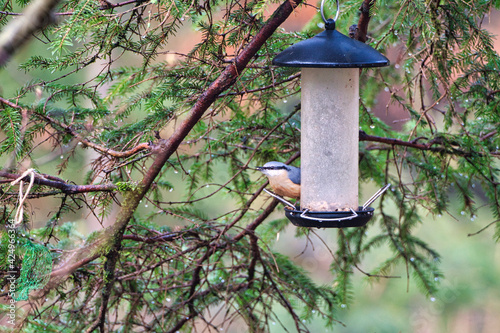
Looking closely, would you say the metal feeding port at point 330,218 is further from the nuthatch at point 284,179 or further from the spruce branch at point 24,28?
the spruce branch at point 24,28

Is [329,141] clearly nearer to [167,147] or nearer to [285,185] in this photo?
[285,185]

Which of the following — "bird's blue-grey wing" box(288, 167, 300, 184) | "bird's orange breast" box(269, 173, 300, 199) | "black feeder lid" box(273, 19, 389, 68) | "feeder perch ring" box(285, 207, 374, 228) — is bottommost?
"feeder perch ring" box(285, 207, 374, 228)

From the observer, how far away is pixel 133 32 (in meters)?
2.19

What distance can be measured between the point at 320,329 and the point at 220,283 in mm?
4688

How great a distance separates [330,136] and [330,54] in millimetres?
449

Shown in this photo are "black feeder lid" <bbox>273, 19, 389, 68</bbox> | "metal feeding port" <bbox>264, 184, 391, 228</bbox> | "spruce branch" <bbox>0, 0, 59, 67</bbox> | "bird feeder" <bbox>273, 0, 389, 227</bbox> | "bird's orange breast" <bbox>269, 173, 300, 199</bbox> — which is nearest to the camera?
"spruce branch" <bbox>0, 0, 59, 67</bbox>

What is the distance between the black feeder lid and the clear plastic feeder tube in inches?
9.4

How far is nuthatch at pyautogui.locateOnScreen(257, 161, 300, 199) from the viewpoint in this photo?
8.33 ft

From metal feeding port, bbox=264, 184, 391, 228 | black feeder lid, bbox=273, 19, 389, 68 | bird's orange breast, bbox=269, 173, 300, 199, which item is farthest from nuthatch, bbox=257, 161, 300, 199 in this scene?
black feeder lid, bbox=273, 19, 389, 68

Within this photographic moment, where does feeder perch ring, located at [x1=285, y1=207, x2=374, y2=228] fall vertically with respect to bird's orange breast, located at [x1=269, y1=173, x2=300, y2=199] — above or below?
below

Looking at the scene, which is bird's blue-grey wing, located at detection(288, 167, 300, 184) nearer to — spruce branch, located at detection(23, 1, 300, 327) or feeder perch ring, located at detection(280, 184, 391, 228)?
feeder perch ring, located at detection(280, 184, 391, 228)

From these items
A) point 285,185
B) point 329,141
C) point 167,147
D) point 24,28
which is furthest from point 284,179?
point 24,28

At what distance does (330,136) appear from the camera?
245 cm

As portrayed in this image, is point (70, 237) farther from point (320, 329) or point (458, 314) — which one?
point (458, 314)
